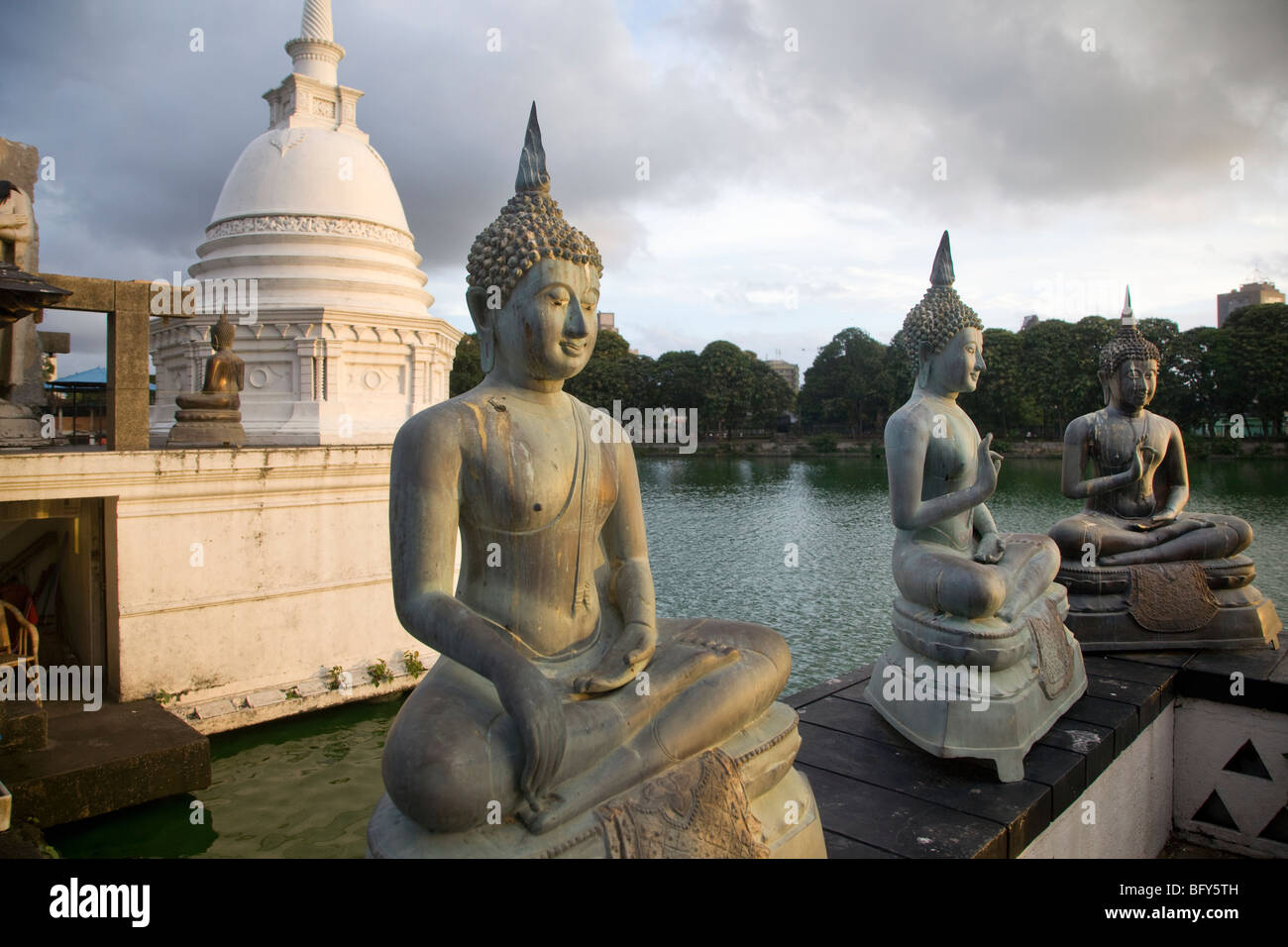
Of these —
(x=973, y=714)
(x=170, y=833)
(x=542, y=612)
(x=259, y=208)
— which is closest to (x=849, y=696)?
(x=973, y=714)

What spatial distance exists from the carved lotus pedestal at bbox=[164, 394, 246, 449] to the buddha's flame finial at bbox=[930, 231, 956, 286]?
798 cm

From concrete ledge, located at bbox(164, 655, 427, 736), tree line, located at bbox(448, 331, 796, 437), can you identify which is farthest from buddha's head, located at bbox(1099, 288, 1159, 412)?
tree line, located at bbox(448, 331, 796, 437)

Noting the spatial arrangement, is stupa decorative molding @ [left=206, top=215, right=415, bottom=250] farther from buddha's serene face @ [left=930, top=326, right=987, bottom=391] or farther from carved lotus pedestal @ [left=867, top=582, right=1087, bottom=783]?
carved lotus pedestal @ [left=867, top=582, right=1087, bottom=783]

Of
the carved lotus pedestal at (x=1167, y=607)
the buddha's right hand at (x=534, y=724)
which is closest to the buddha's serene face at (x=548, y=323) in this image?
the buddha's right hand at (x=534, y=724)

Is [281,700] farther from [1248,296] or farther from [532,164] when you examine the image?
[1248,296]

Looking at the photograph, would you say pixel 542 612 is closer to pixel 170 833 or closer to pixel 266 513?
pixel 170 833

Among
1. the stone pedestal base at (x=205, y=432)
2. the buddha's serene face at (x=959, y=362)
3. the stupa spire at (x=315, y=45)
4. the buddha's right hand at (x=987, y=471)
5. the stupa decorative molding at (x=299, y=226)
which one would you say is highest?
the stupa spire at (x=315, y=45)

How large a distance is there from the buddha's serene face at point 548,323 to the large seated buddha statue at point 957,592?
228 cm

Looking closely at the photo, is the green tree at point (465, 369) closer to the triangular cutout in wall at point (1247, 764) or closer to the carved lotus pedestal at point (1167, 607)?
the carved lotus pedestal at point (1167, 607)

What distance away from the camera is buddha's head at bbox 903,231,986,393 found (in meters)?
4.73

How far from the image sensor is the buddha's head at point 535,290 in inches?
114

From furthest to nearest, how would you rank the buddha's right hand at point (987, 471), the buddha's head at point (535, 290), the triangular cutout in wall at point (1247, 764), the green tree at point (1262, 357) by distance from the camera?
the green tree at point (1262, 357), the triangular cutout in wall at point (1247, 764), the buddha's right hand at point (987, 471), the buddha's head at point (535, 290)
